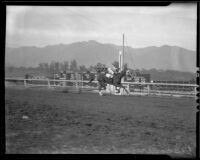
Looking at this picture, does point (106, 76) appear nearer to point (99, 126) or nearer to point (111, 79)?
point (111, 79)

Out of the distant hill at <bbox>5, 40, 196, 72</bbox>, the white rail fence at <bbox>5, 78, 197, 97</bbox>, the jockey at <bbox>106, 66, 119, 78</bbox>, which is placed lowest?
the white rail fence at <bbox>5, 78, 197, 97</bbox>

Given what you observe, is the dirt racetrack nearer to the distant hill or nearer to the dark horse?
the dark horse

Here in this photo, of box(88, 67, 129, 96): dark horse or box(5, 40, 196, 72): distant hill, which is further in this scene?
box(88, 67, 129, 96): dark horse

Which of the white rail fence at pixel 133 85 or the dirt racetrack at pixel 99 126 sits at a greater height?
the white rail fence at pixel 133 85

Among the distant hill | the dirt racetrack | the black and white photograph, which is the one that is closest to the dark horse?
the black and white photograph

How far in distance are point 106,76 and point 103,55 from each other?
31cm

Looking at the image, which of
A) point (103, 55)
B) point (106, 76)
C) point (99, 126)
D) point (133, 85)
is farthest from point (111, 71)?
point (99, 126)

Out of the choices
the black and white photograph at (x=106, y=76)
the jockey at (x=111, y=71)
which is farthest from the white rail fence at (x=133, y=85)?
the jockey at (x=111, y=71)

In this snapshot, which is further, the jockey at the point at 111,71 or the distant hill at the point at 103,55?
the jockey at the point at 111,71

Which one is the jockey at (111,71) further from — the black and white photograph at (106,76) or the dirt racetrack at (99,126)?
the dirt racetrack at (99,126)

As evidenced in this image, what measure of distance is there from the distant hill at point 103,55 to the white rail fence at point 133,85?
248 millimetres

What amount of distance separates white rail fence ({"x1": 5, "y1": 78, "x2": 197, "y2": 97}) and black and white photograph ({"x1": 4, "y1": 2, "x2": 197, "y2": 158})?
0.05ft

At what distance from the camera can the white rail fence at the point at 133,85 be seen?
324cm

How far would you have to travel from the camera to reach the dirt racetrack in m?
3.15
